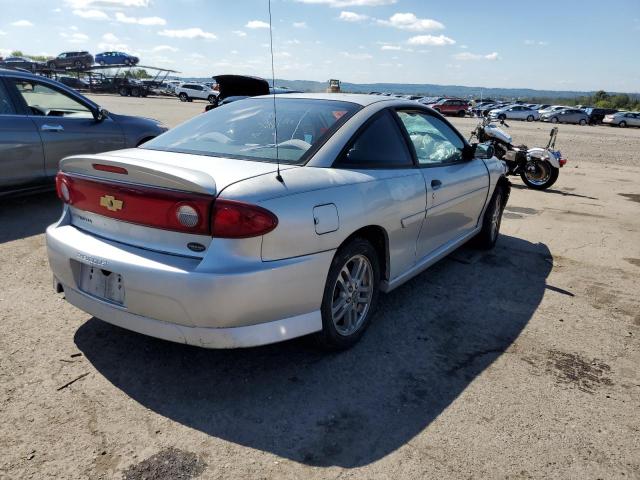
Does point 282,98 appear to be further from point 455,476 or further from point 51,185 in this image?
point 51,185

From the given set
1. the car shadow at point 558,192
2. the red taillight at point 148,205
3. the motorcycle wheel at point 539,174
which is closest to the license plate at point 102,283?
the red taillight at point 148,205

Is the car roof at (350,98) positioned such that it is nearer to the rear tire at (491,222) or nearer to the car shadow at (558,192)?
the rear tire at (491,222)

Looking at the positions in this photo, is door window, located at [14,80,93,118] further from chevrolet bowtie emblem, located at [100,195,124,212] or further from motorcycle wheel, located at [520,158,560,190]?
motorcycle wheel, located at [520,158,560,190]

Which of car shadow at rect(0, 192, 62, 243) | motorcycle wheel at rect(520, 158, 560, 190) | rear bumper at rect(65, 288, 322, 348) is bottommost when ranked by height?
motorcycle wheel at rect(520, 158, 560, 190)

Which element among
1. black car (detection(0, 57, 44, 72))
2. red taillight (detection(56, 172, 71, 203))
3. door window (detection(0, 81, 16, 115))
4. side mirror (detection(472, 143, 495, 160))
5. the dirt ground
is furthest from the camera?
black car (detection(0, 57, 44, 72))

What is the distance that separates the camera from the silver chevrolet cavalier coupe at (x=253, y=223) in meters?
2.41

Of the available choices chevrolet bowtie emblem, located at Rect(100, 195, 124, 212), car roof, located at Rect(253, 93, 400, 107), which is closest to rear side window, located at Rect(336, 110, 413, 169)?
car roof, located at Rect(253, 93, 400, 107)

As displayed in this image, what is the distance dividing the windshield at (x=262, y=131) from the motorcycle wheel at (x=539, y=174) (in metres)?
6.94

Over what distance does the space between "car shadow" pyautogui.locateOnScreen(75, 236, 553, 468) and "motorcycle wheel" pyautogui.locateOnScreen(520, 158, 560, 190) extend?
19.8 ft

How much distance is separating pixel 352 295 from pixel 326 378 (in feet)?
1.81

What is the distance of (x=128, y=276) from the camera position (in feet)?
8.22

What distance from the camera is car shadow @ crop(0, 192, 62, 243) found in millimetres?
5223

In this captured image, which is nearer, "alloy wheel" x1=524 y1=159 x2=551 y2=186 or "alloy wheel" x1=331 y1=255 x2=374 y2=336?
"alloy wheel" x1=331 y1=255 x2=374 y2=336

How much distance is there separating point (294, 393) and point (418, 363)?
2.70 ft
